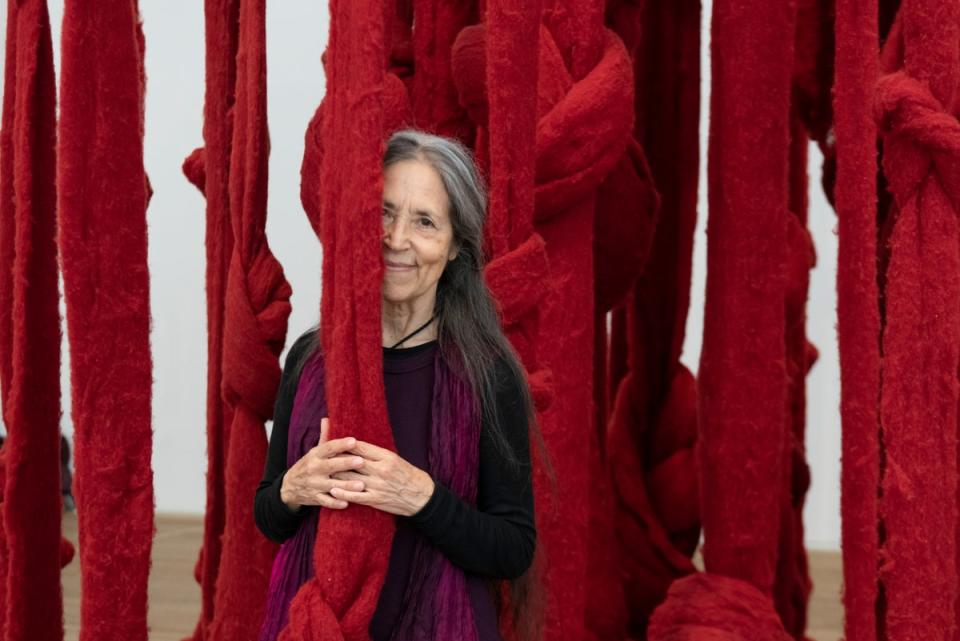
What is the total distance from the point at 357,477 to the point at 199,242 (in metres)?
1.60

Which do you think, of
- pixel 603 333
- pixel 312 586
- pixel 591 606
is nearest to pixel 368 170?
pixel 312 586

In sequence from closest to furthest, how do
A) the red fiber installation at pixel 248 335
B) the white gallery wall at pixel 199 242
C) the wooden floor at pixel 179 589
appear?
the red fiber installation at pixel 248 335
the wooden floor at pixel 179 589
the white gallery wall at pixel 199 242

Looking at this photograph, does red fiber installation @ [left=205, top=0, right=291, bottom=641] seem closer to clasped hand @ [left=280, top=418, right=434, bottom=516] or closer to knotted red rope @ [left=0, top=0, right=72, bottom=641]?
knotted red rope @ [left=0, top=0, right=72, bottom=641]

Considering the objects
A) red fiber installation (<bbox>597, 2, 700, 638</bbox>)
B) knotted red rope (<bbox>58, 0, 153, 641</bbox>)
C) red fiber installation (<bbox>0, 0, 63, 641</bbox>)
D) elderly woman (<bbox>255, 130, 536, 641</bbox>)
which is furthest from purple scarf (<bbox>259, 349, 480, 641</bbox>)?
red fiber installation (<bbox>597, 2, 700, 638</bbox>)

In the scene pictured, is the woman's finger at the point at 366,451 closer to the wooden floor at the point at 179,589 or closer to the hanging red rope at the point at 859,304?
the hanging red rope at the point at 859,304

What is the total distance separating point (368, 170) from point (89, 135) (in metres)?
0.26

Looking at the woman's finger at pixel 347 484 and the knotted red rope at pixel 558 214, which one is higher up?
the knotted red rope at pixel 558 214

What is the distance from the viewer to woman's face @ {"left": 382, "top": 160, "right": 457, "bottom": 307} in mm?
565

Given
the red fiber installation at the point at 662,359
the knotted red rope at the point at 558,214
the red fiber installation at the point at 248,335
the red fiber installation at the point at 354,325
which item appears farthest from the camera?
the red fiber installation at the point at 662,359

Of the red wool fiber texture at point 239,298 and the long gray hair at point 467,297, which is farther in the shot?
the red wool fiber texture at point 239,298

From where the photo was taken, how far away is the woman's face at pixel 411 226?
0.57 metres

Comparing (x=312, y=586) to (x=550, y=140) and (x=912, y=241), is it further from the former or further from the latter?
(x=912, y=241)

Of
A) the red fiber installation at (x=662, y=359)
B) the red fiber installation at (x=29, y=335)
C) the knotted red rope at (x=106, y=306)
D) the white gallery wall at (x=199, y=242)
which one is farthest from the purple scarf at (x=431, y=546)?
the white gallery wall at (x=199, y=242)

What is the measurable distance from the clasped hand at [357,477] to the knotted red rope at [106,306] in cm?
22
